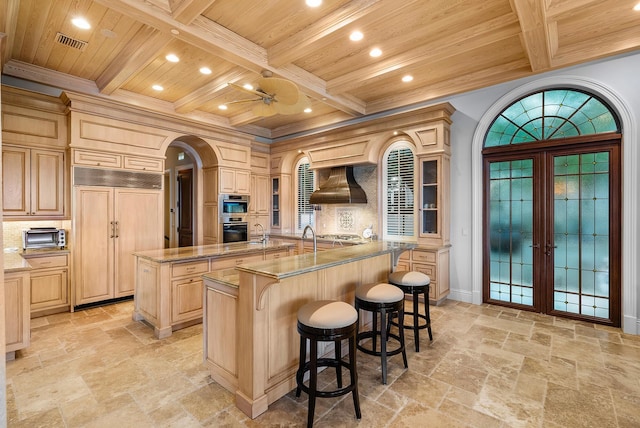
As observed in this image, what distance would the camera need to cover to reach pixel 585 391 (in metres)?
2.54

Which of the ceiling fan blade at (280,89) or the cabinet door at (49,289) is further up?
the ceiling fan blade at (280,89)

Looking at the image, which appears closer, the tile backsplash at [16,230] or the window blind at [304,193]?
the tile backsplash at [16,230]

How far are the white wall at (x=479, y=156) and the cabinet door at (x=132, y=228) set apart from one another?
478 centimetres

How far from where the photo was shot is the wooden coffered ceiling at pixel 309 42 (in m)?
2.97

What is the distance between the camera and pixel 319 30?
323cm

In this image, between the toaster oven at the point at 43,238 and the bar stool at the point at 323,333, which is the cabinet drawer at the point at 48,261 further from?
the bar stool at the point at 323,333

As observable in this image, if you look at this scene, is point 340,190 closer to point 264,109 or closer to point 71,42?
point 264,109

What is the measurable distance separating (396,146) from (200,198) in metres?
4.05

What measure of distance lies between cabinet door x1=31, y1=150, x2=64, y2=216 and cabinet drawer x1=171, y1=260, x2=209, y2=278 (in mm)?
2301

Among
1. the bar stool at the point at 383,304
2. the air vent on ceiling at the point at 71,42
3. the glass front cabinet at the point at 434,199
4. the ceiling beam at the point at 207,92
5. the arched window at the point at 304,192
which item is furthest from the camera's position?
the arched window at the point at 304,192

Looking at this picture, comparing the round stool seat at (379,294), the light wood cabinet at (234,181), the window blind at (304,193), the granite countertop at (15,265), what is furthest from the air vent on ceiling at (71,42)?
the window blind at (304,193)

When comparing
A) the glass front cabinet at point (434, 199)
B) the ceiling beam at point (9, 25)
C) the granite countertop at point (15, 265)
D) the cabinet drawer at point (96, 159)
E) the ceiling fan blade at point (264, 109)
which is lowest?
the granite countertop at point (15, 265)

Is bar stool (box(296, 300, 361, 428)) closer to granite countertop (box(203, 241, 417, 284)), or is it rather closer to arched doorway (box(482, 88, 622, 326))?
granite countertop (box(203, 241, 417, 284))

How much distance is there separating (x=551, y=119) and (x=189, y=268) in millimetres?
4983
